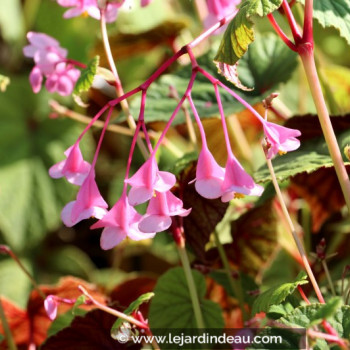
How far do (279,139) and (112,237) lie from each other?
151 millimetres

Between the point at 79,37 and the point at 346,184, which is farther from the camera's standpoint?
the point at 79,37

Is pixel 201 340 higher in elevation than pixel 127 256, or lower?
higher

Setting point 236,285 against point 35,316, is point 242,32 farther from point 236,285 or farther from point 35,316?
point 35,316

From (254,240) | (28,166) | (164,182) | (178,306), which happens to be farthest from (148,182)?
(28,166)

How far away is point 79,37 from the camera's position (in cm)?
144

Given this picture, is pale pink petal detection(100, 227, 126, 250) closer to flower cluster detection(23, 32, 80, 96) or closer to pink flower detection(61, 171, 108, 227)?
pink flower detection(61, 171, 108, 227)

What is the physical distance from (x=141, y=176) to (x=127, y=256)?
0.81 metres

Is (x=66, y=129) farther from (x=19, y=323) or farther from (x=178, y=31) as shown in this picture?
(x=19, y=323)

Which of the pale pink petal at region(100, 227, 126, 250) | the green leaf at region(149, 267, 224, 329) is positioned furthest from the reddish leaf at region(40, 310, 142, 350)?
the pale pink petal at region(100, 227, 126, 250)

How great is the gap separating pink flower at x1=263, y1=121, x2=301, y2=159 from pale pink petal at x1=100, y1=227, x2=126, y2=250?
0.13 metres

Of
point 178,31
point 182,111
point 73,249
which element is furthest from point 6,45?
point 182,111

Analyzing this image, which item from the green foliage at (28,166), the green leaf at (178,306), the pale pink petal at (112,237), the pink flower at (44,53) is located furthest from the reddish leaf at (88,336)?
the green foliage at (28,166)

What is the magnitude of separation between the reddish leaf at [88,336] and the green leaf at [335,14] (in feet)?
1.10

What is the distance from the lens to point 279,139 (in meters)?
0.54
